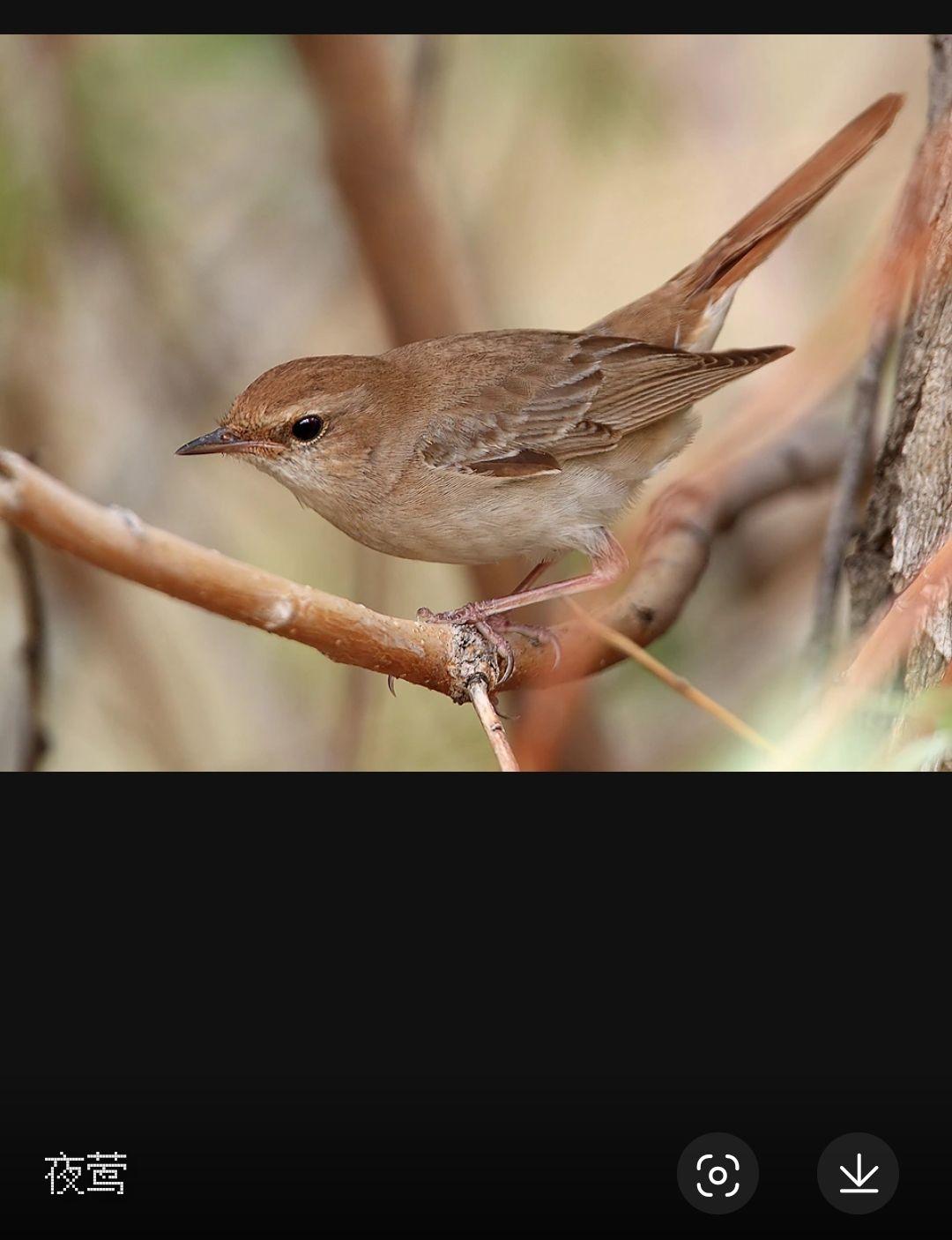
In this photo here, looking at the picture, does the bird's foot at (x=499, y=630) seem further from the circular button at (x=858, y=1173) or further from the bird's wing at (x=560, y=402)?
the circular button at (x=858, y=1173)

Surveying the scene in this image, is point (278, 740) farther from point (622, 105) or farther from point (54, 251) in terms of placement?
point (622, 105)

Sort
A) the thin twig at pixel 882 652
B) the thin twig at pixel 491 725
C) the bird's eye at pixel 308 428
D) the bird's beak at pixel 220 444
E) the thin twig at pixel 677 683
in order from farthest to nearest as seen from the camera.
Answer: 1. the bird's eye at pixel 308 428
2. the bird's beak at pixel 220 444
3. the thin twig at pixel 677 683
4. the thin twig at pixel 882 652
5. the thin twig at pixel 491 725

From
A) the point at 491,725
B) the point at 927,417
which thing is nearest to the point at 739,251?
the point at 927,417

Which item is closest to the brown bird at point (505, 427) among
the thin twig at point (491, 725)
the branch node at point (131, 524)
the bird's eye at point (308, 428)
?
the bird's eye at point (308, 428)

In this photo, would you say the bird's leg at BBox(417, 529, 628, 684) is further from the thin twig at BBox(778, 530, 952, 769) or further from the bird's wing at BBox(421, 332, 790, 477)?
the thin twig at BBox(778, 530, 952, 769)

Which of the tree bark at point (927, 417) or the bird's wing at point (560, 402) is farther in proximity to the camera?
the bird's wing at point (560, 402)

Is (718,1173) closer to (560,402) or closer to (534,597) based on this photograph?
(534,597)

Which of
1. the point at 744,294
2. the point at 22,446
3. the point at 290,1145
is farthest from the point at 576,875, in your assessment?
the point at 744,294

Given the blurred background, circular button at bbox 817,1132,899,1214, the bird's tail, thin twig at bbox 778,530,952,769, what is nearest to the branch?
the blurred background
